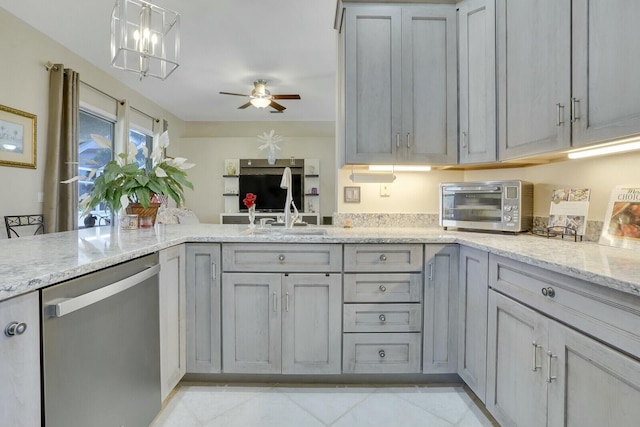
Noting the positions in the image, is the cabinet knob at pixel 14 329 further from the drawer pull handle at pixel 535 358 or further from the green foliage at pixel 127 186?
the drawer pull handle at pixel 535 358

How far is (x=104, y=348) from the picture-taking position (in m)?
1.08

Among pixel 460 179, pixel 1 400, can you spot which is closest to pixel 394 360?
pixel 460 179

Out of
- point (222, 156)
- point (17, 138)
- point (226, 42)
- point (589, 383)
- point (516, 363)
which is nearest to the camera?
point (589, 383)

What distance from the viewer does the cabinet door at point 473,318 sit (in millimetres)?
1562

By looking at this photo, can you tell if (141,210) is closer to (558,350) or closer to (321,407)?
(321,407)

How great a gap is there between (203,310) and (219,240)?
408 mm

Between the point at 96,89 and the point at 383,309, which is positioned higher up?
the point at 96,89

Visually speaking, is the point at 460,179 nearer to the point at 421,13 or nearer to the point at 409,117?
the point at 409,117

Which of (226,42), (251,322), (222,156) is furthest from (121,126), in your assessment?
(251,322)

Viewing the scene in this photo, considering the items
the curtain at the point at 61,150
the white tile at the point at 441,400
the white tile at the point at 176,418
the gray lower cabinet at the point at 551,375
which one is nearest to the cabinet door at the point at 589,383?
the gray lower cabinet at the point at 551,375

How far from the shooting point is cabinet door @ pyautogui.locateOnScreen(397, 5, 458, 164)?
207cm

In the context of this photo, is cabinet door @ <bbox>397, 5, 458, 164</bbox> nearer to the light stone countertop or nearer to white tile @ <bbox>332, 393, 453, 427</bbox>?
the light stone countertop

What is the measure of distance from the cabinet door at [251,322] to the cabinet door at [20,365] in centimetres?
104

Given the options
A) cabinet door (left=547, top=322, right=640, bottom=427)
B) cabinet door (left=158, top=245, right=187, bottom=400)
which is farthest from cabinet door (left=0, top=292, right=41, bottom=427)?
cabinet door (left=547, top=322, right=640, bottom=427)
